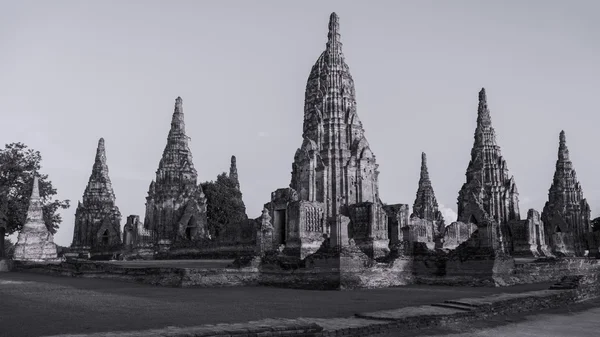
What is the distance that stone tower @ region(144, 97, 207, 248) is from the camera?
4125 centimetres

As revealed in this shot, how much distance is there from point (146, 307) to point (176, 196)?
33.1 m

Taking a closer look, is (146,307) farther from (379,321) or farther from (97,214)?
(97,214)

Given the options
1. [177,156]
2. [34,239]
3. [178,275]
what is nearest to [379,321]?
[178,275]

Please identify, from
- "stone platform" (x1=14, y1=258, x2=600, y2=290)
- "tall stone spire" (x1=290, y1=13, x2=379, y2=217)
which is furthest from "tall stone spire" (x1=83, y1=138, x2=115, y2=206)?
"stone platform" (x1=14, y1=258, x2=600, y2=290)

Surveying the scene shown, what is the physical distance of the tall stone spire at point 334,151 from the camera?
98.8 ft

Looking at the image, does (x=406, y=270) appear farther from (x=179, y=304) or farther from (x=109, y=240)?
(x=109, y=240)

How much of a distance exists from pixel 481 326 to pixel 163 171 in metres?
36.9

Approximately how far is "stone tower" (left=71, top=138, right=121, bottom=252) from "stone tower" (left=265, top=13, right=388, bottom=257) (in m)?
22.1

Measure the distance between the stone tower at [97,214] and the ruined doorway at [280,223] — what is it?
22.7 meters

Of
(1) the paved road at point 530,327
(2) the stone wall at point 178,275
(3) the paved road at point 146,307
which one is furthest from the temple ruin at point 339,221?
(1) the paved road at point 530,327

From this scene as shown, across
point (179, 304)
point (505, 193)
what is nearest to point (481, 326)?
point (179, 304)

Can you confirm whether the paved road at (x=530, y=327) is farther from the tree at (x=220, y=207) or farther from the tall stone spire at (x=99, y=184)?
the tall stone spire at (x=99, y=184)

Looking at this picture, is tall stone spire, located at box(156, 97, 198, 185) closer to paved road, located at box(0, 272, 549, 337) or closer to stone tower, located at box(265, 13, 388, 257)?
stone tower, located at box(265, 13, 388, 257)


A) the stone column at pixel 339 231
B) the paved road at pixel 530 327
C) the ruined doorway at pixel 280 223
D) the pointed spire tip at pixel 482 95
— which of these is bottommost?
the paved road at pixel 530 327
